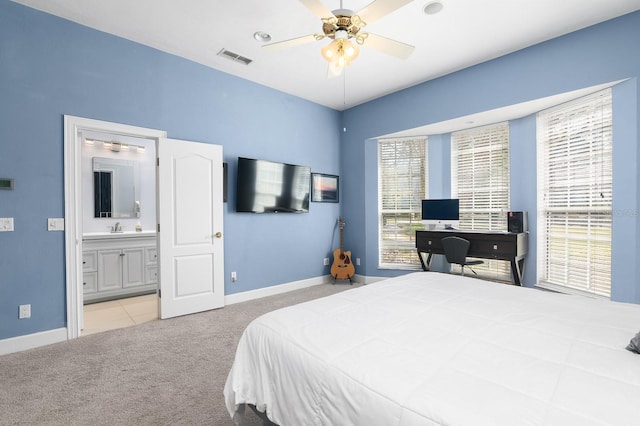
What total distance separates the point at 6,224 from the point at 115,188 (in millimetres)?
2158

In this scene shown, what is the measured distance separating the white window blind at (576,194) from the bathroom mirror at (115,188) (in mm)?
5792

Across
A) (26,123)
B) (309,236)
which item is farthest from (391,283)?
(26,123)

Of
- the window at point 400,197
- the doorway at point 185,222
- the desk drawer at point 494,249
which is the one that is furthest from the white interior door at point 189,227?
the desk drawer at point 494,249

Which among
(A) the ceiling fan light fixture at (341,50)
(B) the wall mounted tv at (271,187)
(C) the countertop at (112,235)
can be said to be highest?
(A) the ceiling fan light fixture at (341,50)

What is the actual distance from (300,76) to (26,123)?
2.89 metres

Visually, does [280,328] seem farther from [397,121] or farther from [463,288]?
[397,121]

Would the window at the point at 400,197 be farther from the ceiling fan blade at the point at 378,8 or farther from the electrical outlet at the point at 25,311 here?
the electrical outlet at the point at 25,311

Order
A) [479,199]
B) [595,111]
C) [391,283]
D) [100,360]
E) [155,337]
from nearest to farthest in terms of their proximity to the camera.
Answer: [391,283] < [100,360] < [155,337] < [595,111] < [479,199]

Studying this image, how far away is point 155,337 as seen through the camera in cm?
288

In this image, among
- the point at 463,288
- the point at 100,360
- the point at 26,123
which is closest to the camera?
the point at 463,288

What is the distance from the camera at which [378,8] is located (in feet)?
6.23

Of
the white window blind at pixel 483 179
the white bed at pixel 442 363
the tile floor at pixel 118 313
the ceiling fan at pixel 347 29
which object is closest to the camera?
the white bed at pixel 442 363

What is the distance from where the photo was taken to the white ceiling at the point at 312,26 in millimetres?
2627

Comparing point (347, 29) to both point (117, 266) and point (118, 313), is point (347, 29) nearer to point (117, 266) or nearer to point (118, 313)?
point (118, 313)
